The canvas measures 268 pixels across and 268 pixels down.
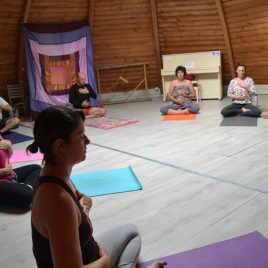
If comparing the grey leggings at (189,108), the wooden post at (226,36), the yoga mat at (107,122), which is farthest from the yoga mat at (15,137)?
the wooden post at (226,36)

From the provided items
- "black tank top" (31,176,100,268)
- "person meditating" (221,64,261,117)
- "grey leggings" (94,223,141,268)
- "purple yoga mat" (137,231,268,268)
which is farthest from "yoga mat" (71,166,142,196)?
"person meditating" (221,64,261,117)

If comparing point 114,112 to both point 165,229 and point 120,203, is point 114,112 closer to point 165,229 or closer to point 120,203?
point 120,203

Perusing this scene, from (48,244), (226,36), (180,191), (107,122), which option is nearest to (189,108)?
(107,122)

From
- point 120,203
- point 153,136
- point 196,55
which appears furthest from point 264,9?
point 120,203

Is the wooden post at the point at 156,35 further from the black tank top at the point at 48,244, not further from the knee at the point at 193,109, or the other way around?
the black tank top at the point at 48,244

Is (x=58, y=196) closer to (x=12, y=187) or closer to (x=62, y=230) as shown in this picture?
(x=62, y=230)

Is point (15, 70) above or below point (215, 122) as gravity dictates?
above

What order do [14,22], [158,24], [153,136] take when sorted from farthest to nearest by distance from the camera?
[158,24] < [14,22] < [153,136]

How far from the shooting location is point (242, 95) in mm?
5621

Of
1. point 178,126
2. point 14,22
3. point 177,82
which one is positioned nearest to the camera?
point 178,126

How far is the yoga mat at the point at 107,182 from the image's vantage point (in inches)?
119

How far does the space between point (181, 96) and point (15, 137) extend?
119 inches

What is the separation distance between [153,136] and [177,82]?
1.86 metres

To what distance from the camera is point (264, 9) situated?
6629 mm
